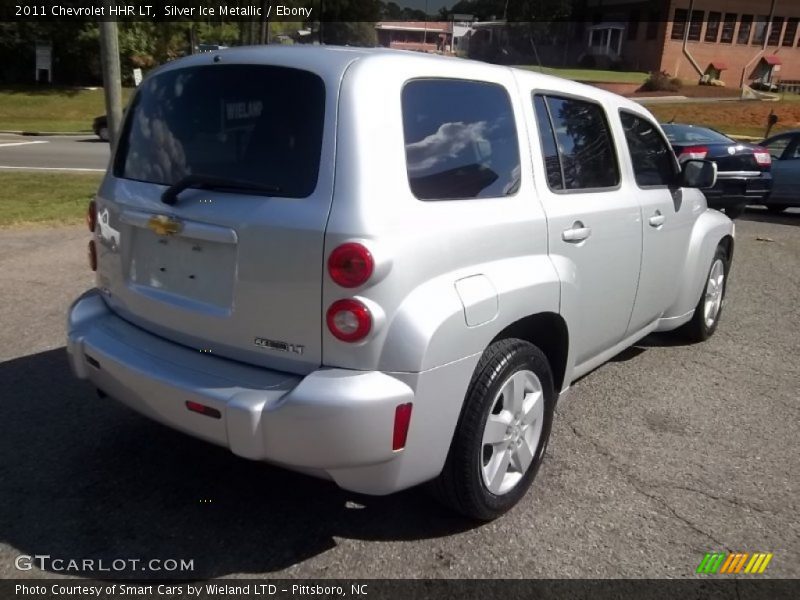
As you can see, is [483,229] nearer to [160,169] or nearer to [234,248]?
[234,248]

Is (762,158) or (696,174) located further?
(762,158)

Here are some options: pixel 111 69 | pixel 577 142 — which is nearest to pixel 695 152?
pixel 111 69

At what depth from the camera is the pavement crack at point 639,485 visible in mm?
3041

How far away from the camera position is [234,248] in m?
2.60

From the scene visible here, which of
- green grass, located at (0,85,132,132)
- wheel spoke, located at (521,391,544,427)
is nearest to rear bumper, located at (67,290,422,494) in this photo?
wheel spoke, located at (521,391,544,427)

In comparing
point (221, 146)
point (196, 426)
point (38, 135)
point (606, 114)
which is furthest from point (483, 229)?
point (38, 135)

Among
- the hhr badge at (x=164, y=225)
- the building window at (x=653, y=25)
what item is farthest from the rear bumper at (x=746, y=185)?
the building window at (x=653, y=25)

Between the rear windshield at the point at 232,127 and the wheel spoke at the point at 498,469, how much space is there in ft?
4.46

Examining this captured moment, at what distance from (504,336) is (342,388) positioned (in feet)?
2.77

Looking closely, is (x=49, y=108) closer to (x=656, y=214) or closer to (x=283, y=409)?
(x=656, y=214)

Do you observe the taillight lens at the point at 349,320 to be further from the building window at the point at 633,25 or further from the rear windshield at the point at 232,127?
the building window at the point at 633,25

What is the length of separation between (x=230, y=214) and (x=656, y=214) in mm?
2634

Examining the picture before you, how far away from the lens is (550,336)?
3318 mm

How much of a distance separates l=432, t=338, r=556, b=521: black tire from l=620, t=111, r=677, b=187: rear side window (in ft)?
5.55
